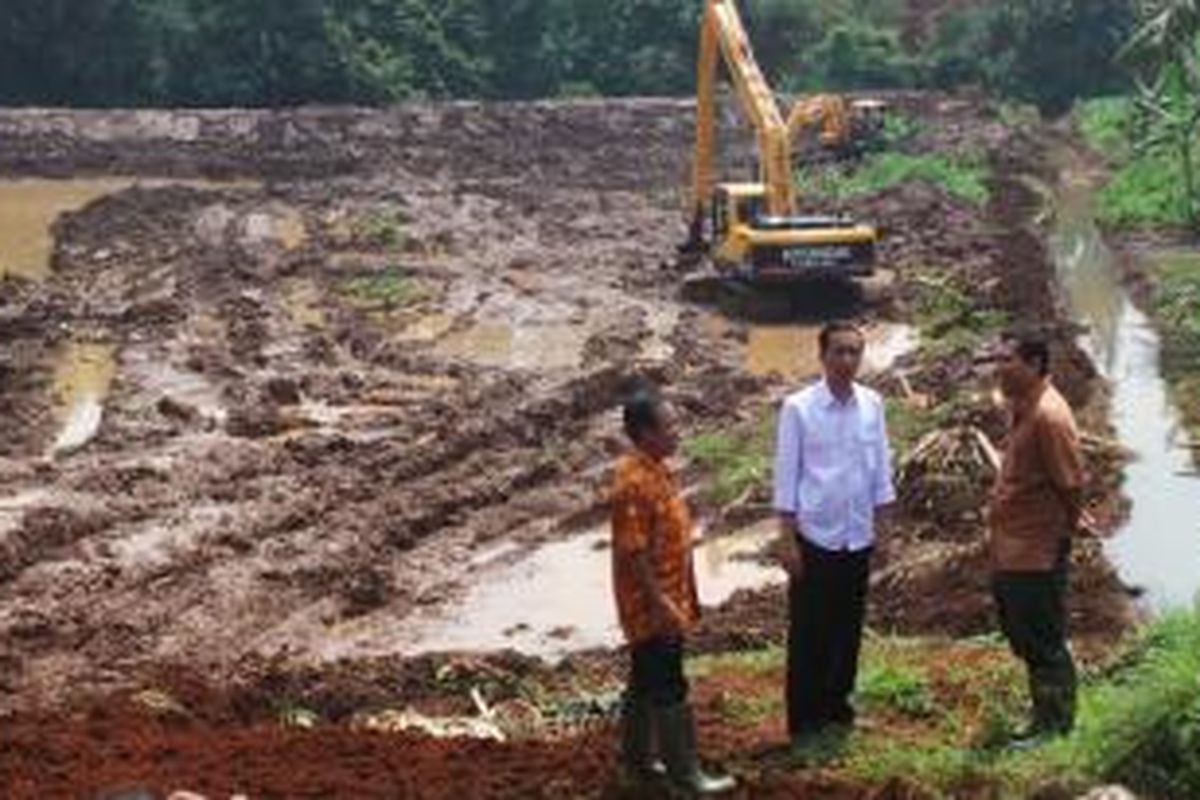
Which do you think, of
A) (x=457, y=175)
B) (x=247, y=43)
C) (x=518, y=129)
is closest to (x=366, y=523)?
(x=457, y=175)

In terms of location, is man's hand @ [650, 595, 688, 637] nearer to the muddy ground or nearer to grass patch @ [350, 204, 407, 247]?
the muddy ground

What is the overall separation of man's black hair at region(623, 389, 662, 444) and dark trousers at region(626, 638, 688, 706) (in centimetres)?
79

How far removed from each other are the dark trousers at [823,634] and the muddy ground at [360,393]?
36.7 inches

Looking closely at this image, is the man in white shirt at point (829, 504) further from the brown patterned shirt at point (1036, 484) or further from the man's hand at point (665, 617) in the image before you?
the man's hand at point (665, 617)

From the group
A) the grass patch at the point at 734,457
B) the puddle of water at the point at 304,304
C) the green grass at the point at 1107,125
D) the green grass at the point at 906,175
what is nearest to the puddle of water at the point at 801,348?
the grass patch at the point at 734,457

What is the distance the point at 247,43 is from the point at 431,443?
3050 cm

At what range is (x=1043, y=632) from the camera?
8.53 meters

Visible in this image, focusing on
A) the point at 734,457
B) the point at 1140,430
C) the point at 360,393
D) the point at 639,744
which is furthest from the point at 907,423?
the point at 639,744

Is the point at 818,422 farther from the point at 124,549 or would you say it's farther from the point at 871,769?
the point at 124,549

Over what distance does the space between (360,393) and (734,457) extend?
4.99 metres

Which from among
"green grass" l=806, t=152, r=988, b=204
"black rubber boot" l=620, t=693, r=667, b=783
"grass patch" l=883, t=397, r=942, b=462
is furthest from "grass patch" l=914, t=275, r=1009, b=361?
"black rubber boot" l=620, t=693, r=667, b=783

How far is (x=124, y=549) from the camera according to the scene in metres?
16.5

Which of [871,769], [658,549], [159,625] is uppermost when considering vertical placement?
[658,549]

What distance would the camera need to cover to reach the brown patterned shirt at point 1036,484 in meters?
8.39
